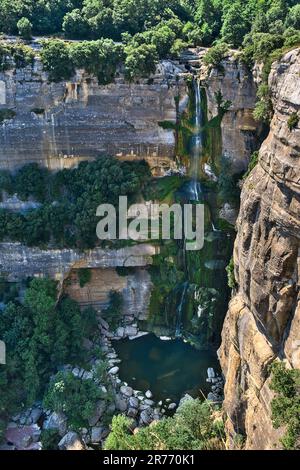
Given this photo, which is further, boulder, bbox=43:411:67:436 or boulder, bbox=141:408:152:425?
boulder, bbox=141:408:152:425

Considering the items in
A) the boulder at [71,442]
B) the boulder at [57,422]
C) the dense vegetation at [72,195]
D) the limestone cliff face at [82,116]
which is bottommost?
the boulder at [71,442]

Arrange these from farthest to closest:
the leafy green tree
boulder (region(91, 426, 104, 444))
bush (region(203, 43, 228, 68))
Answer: the leafy green tree, bush (region(203, 43, 228, 68)), boulder (region(91, 426, 104, 444))

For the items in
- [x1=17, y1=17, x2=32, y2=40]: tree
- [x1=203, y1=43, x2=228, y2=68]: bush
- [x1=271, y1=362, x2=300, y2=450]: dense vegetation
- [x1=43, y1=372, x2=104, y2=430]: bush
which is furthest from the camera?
[x1=17, y1=17, x2=32, y2=40]: tree

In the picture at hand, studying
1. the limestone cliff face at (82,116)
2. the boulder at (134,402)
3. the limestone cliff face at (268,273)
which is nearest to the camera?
the limestone cliff face at (268,273)

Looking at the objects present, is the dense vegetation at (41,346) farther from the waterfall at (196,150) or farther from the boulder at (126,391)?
the waterfall at (196,150)

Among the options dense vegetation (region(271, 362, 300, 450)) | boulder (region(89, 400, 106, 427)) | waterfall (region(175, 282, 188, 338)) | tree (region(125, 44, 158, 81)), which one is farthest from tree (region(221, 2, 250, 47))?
boulder (region(89, 400, 106, 427))

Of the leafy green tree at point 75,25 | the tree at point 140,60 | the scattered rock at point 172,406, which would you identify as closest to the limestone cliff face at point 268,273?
the scattered rock at point 172,406

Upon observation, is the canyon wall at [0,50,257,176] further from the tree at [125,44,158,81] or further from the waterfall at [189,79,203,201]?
the waterfall at [189,79,203,201]
